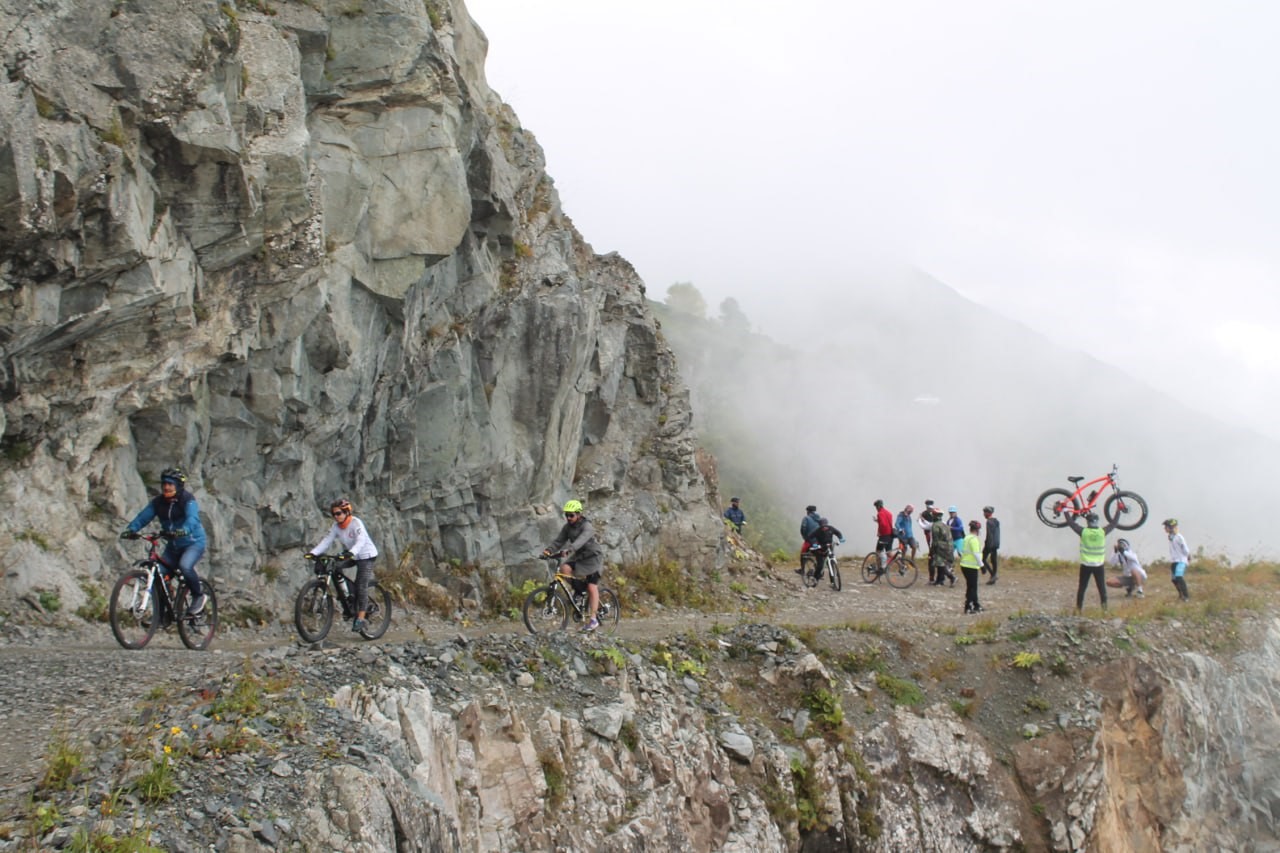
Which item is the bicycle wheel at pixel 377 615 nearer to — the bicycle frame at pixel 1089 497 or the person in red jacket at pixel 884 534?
the person in red jacket at pixel 884 534

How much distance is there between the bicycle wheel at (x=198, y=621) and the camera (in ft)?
34.0

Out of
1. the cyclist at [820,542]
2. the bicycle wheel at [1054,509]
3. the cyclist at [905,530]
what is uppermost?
the bicycle wheel at [1054,509]

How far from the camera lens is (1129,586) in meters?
23.3

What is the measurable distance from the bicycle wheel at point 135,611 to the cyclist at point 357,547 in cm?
204

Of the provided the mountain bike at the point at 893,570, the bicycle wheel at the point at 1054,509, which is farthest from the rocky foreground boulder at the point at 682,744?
the mountain bike at the point at 893,570

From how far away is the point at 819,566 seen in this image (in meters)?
24.9

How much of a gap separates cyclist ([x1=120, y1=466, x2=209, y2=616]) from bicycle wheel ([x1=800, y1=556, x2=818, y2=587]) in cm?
1800

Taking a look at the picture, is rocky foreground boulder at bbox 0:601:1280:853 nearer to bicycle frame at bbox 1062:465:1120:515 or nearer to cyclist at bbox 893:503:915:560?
bicycle frame at bbox 1062:465:1120:515

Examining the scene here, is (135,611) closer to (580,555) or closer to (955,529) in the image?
(580,555)

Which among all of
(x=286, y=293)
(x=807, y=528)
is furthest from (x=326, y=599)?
(x=807, y=528)

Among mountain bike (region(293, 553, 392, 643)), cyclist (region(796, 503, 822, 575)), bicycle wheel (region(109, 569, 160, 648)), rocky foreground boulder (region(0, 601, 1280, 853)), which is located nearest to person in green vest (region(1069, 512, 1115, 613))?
rocky foreground boulder (region(0, 601, 1280, 853))

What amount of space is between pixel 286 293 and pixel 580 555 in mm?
Answer: 6367

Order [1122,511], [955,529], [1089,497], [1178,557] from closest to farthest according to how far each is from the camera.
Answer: [1178,557] → [1122,511] → [1089,497] → [955,529]

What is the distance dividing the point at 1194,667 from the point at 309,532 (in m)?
17.3
